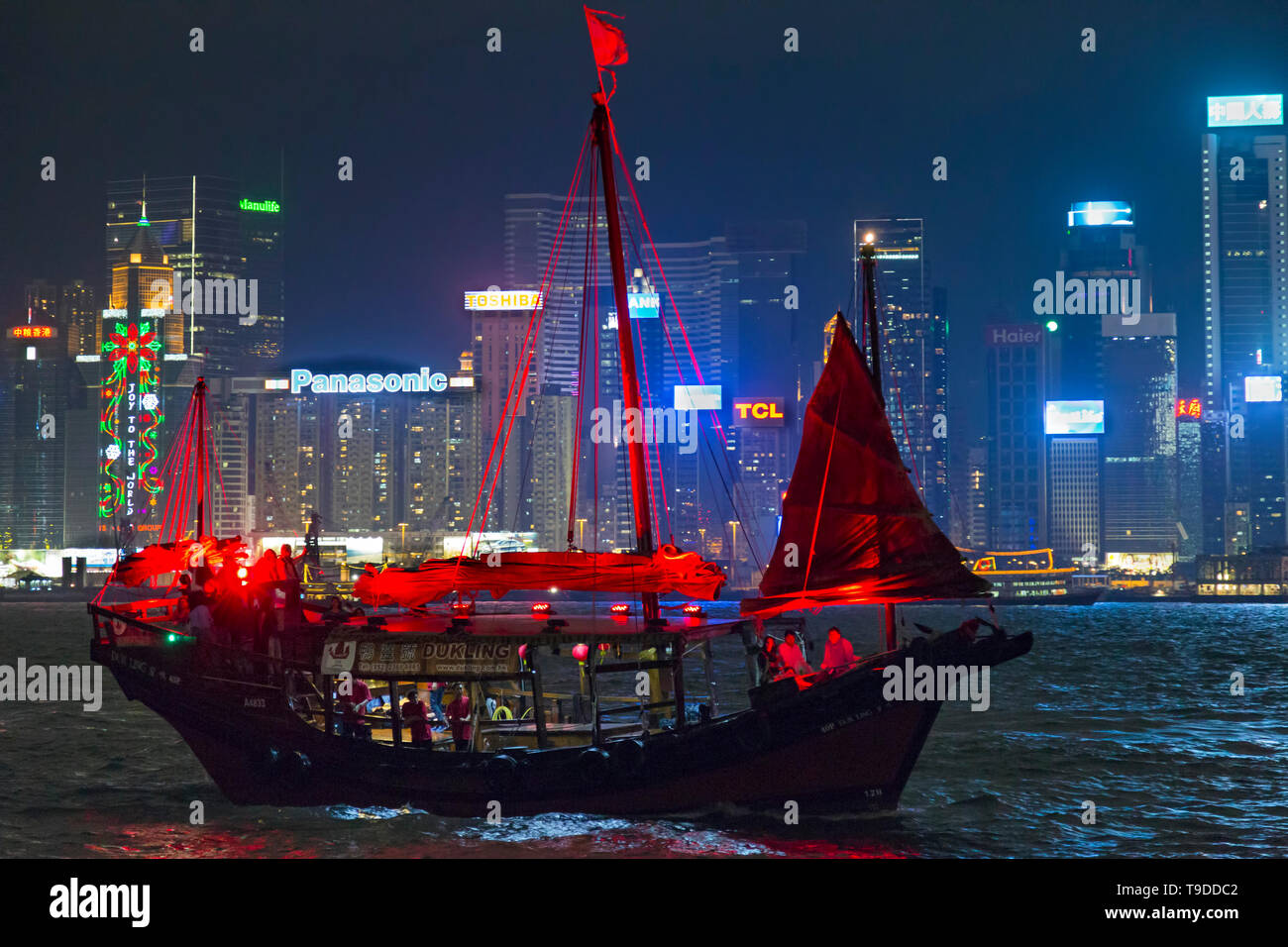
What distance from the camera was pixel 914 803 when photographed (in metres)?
28.0

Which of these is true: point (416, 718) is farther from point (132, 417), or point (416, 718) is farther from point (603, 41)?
point (132, 417)

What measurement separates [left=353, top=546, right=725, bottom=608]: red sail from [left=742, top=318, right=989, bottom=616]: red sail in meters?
1.77

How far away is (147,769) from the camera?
34188mm

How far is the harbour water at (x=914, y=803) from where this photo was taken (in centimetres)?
2356

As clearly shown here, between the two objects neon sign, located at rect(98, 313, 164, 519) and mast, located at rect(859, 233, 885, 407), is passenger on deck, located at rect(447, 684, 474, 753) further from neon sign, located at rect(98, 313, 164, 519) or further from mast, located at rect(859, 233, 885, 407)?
neon sign, located at rect(98, 313, 164, 519)

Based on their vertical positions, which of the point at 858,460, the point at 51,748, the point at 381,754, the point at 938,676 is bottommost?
the point at 51,748

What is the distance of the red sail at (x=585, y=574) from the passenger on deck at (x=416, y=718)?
214cm

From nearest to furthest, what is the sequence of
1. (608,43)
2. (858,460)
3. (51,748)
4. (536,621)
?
(858,460) → (536,621) → (608,43) → (51,748)

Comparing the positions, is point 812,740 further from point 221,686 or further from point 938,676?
point 221,686

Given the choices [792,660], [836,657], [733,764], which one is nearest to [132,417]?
[792,660]

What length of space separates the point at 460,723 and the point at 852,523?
841 centimetres

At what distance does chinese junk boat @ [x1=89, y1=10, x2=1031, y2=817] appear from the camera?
2327 cm
